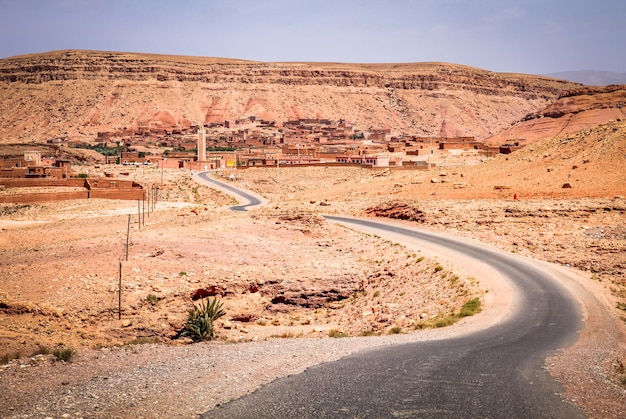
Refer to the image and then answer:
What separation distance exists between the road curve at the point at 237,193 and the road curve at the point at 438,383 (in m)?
28.1

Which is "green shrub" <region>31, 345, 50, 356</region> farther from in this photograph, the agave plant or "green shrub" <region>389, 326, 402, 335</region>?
"green shrub" <region>389, 326, 402, 335</region>

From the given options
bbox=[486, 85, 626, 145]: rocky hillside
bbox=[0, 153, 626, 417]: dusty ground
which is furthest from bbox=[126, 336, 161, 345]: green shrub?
Result: bbox=[486, 85, 626, 145]: rocky hillside

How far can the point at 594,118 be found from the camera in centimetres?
8894

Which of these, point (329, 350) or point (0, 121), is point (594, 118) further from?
point (0, 121)

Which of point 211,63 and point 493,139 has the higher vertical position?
point 211,63

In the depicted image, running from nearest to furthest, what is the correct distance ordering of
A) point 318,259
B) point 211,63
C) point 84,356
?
point 84,356
point 318,259
point 211,63

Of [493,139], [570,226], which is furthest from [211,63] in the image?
[570,226]

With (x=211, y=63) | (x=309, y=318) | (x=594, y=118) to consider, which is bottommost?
(x=309, y=318)

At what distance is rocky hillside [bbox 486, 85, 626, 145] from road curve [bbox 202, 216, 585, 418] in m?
79.2

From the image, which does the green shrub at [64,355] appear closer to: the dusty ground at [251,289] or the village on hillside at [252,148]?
the dusty ground at [251,289]

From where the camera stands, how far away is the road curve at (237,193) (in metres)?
43.1

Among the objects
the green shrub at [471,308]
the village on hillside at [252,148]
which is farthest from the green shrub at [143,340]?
the village on hillside at [252,148]

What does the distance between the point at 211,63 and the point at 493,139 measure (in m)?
94.0

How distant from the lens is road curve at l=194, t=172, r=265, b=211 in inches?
1698
